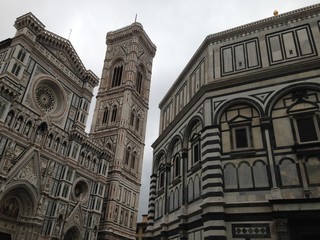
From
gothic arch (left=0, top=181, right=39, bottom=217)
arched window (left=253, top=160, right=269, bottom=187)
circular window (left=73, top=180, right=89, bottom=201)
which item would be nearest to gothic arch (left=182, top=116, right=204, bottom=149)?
arched window (left=253, top=160, right=269, bottom=187)

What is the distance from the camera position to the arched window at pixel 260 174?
12.8 metres

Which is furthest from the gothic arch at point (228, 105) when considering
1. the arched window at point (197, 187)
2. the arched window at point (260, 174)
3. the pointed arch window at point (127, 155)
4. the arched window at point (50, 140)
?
the pointed arch window at point (127, 155)

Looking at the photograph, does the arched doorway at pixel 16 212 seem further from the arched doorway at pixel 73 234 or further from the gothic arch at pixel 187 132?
the gothic arch at pixel 187 132

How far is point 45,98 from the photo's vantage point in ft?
113

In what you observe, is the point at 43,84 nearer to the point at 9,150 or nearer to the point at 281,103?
the point at 9,150

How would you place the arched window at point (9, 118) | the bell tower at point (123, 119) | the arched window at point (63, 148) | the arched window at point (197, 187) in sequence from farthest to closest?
1. the bell tower at point (123, 119)
2. the arched window at point (63, 148)
3. the arched window at point (9, 118)
4. the arched window at point (197, 187)

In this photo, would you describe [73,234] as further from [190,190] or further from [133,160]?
[190,190]

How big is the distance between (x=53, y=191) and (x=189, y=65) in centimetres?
2185

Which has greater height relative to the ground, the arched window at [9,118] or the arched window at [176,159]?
the arched window at [9,118]

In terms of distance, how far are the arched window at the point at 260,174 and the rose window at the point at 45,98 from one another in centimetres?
2710

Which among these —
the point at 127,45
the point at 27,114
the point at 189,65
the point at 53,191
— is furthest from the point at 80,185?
the point at 127,45

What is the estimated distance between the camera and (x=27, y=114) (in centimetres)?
2991

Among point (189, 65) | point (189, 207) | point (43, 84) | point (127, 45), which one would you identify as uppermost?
point (127, 45)

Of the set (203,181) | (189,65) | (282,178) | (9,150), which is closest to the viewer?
(282,178)
